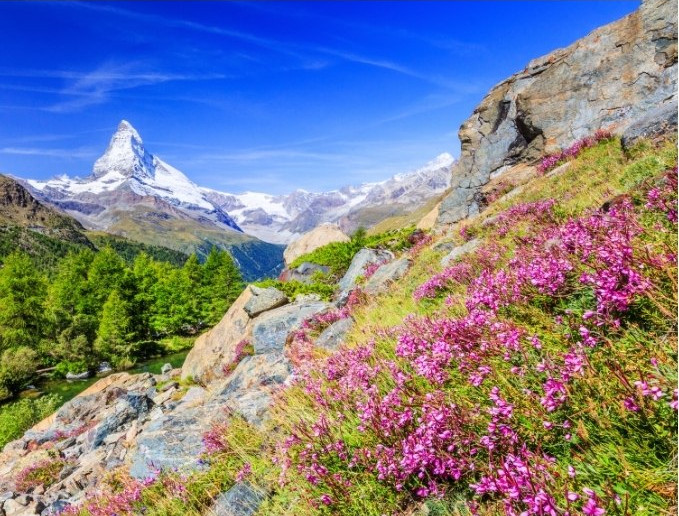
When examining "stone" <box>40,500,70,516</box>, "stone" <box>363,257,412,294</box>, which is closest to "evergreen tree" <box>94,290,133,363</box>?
"stone" <box>40,500,70,516</box>

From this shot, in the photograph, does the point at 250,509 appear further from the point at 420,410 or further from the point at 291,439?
the point at 420,410

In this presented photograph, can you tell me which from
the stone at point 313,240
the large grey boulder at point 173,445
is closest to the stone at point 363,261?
the large grey boulder at point 173,445

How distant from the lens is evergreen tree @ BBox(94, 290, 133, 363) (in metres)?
59.4

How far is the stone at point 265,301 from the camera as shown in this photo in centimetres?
1928

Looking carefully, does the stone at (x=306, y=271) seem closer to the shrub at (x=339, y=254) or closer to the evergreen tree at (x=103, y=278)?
the shrub at (x=339, y=254)

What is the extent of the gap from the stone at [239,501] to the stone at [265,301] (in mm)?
14388

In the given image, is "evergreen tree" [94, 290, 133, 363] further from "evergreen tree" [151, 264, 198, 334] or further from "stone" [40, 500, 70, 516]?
"stone" [40, 500, 70, 516]

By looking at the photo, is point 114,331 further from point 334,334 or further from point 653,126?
point 653,126

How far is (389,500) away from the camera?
11.0 ft

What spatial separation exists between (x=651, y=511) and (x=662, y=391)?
615mm

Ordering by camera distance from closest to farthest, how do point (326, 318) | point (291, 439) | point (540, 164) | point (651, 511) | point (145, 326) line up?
point (651, 511)
point (291, 439)
point (326, 318)
point (540, 164)
point (145, 326)

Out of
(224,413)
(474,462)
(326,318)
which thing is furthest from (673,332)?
(326,318)

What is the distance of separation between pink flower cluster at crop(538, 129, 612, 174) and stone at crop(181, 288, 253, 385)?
49.7ft

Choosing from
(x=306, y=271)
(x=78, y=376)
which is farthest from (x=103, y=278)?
(x=306, y=271)
